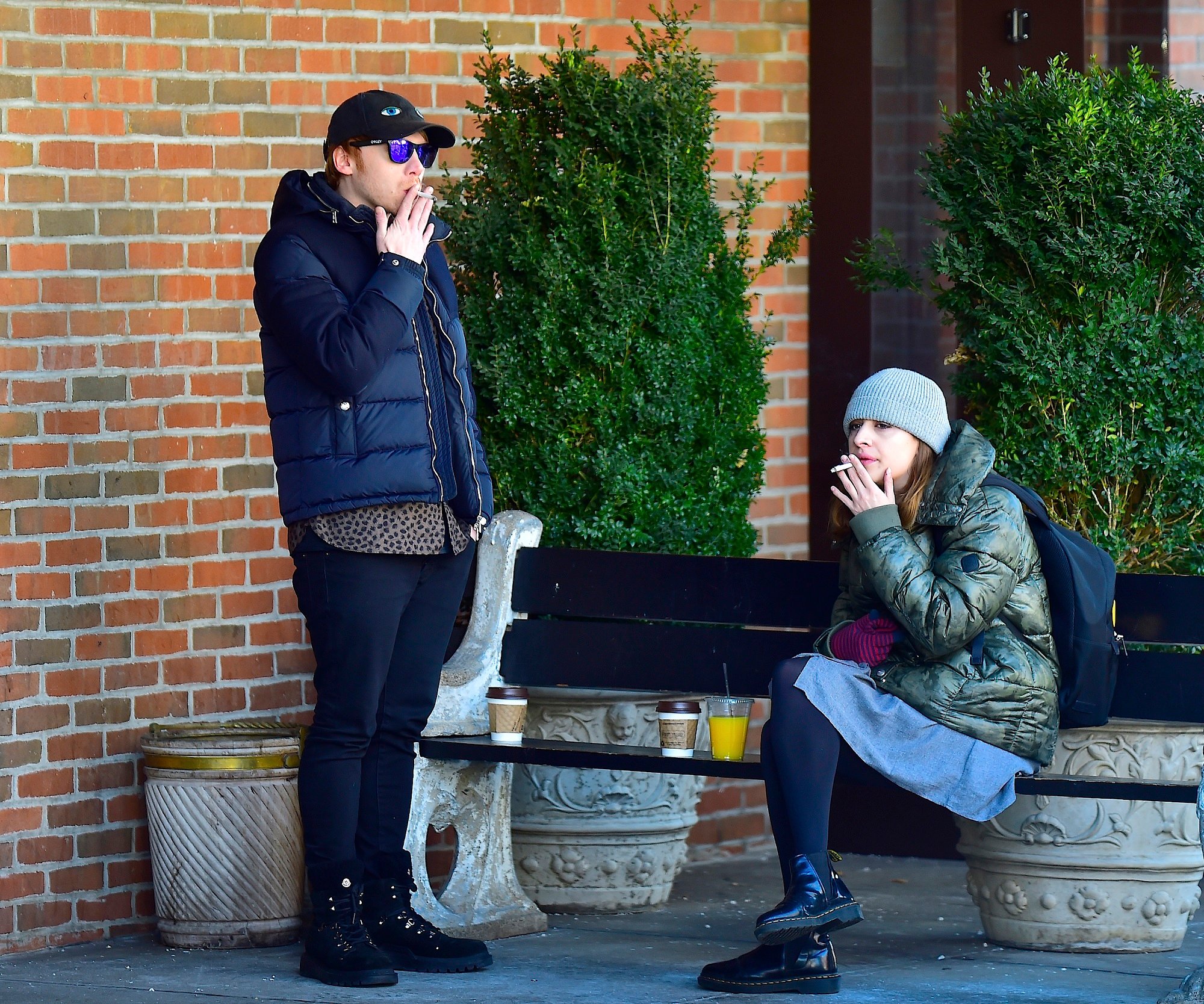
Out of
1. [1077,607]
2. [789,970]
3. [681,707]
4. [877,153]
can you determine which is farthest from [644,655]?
[877,153]

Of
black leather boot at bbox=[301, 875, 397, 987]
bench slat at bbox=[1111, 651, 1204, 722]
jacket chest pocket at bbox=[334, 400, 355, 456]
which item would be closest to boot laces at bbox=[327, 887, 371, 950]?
black leather boot at bbox=[301, 875, 397, 987]

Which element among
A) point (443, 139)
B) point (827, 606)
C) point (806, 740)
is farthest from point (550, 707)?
point (443, 139)

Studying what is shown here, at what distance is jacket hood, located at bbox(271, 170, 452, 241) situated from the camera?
4.86 meters

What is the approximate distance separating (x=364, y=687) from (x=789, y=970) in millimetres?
1123

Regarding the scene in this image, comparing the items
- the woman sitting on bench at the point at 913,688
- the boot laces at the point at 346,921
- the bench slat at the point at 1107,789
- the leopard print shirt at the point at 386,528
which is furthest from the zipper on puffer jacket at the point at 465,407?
the bench slat at the point at 1107,789

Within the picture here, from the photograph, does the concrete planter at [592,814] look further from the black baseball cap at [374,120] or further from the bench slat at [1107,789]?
the black baseball cap at [374,120]

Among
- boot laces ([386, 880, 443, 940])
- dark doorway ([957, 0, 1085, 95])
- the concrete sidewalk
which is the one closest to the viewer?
the concrete sidewalk

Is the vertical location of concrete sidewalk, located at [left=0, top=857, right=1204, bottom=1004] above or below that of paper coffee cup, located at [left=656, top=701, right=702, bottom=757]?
below

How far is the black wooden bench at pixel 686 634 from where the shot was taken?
4.89 meters

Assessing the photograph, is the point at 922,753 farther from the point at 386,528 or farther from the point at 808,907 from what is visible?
the point at 386,528

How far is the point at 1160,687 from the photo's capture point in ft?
16.2

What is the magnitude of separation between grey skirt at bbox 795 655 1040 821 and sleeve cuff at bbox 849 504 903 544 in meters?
0.33

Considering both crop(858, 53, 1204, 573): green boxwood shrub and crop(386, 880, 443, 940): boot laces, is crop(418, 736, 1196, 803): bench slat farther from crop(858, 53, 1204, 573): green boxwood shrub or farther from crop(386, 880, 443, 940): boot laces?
crop(858, 53, 1204, 573): green boxwood shrub

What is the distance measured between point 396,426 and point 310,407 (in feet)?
0.63
